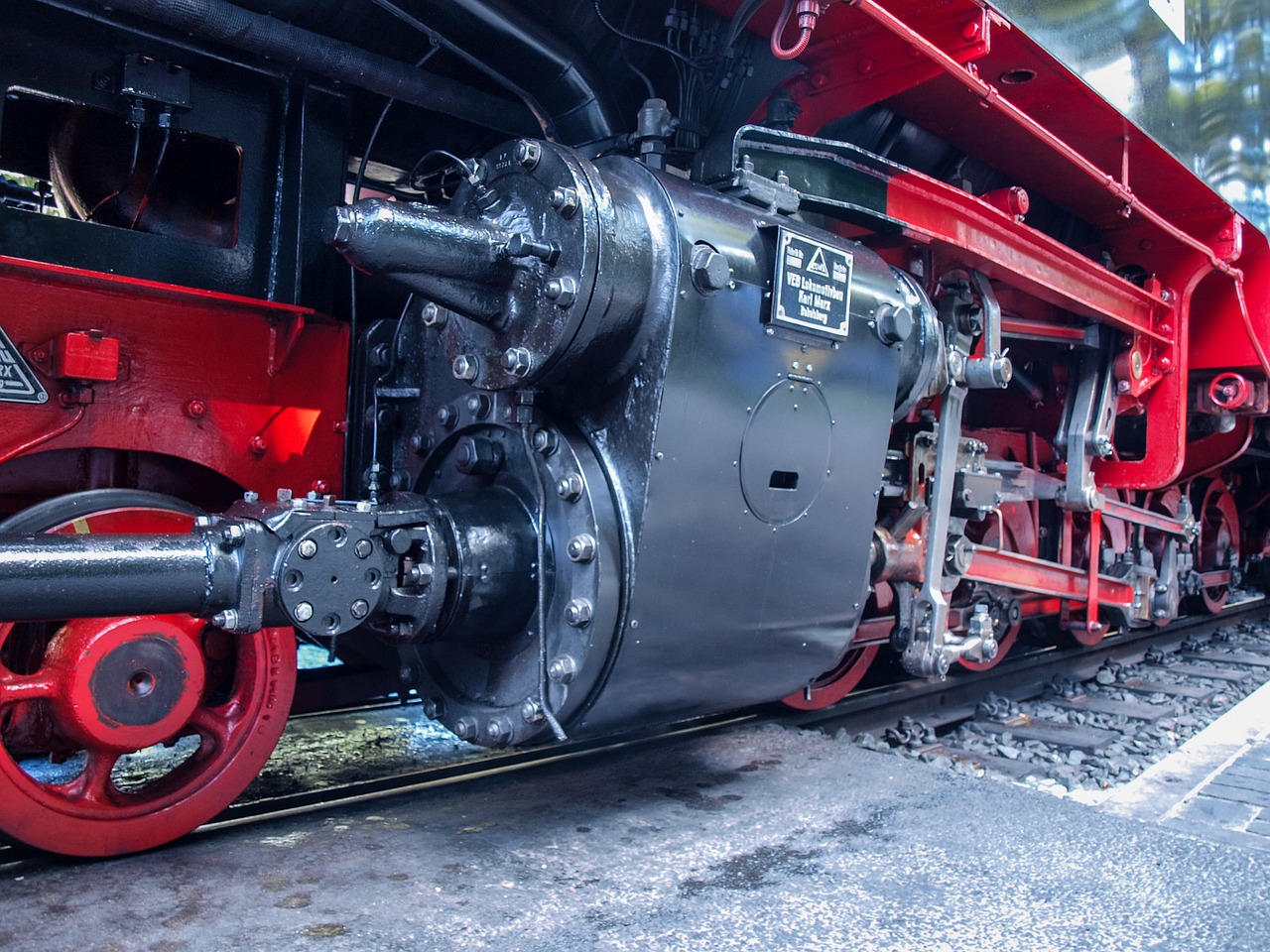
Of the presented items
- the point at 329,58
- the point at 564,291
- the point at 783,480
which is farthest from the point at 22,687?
the point at 783,480

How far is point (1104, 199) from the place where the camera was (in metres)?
4.24

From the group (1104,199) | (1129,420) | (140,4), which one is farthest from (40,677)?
(1129,420)

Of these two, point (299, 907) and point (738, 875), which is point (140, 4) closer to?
point (299, 907)

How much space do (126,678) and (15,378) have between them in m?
0.67

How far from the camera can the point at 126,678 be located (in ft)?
6.90

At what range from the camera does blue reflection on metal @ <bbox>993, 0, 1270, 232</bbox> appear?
3.22 metres

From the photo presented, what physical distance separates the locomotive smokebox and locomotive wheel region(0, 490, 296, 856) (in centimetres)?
42

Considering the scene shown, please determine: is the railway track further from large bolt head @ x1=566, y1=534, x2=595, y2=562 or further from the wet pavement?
large bolt head @ x1=566, y1=534, x2=595, y2=562

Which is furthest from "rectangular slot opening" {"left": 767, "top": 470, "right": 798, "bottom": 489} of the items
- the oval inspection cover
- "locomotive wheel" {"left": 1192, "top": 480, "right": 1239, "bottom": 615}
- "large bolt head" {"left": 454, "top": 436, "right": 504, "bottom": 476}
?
"locomotive wheel" {"left": 1192, "top": 480, "right": 1239, "bottom": 615}

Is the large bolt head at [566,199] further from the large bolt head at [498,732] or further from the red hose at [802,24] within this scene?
the large bolt head at [498,732]

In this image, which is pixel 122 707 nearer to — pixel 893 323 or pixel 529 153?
pixel 529 153

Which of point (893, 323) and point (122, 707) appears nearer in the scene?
point (122, 707)

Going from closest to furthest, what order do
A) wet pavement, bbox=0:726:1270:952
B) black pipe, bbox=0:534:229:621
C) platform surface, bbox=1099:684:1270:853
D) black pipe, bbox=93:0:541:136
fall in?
black pipe, bbox=0:534:229:621, wet pavement, bbox=0:726:1270:952, black pipe, bbox=93:0:541:136, platform surface, bbox=1099:684:1270:853

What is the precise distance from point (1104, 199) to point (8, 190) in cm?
401
